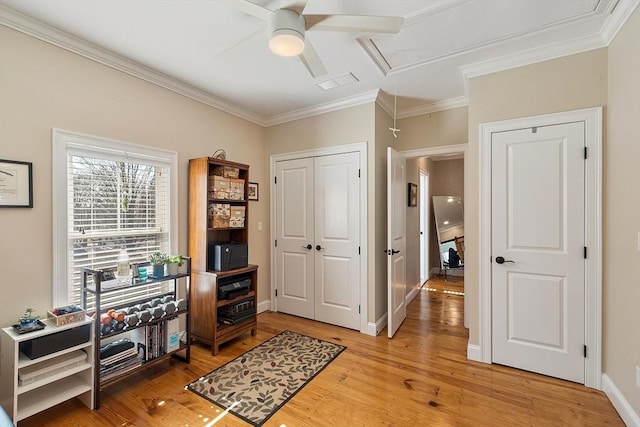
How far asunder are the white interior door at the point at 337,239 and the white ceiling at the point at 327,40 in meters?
0.87

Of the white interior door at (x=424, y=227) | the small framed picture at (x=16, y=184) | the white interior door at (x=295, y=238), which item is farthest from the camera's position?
the white interior door at (x=424, y=227)

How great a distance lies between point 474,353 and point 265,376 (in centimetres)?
188

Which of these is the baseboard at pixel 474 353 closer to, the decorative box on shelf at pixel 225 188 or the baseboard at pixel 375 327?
the baseboard at pixel 375 327

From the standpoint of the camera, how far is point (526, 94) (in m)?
2.43

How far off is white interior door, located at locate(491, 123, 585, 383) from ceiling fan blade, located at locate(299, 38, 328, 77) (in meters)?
1.67

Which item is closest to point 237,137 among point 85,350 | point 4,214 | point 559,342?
point 4,214

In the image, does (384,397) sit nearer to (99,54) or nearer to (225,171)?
(225,171)

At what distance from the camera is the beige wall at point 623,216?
177cm

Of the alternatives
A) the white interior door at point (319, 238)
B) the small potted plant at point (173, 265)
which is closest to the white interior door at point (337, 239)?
the white interior door at point (319, 238)

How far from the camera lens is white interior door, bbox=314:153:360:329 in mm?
3387

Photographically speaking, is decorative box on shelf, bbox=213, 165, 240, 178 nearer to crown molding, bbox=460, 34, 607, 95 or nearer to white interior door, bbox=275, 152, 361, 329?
white interior door, bbox=275, 152, 361, 329

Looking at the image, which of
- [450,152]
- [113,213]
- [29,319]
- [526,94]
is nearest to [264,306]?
[113,213]

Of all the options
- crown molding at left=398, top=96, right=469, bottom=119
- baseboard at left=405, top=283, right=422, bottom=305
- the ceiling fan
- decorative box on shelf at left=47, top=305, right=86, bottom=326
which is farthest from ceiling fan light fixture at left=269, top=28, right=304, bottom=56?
baseboard at left=405, top=283, right=422, bottom=305

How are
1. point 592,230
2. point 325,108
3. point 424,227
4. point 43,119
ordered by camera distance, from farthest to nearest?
point 424,227
point 325,108
point 592,230
point 43,119
